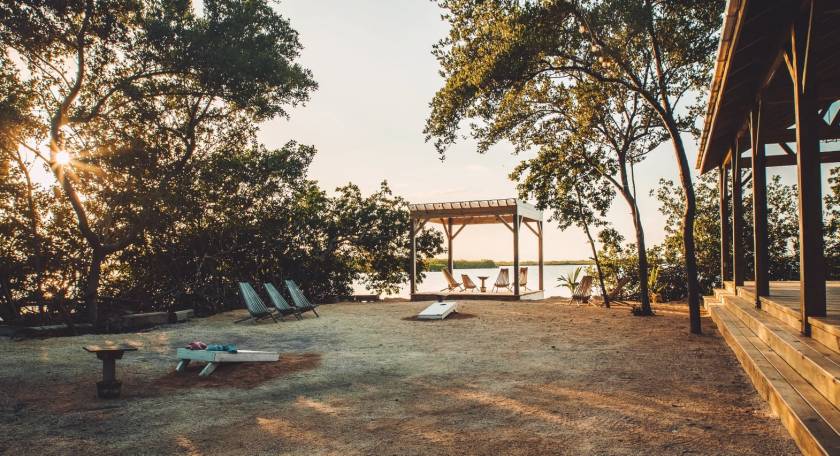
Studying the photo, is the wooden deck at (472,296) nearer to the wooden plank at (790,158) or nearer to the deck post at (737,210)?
the deck post at (737,210)

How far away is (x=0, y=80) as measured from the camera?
810 cm

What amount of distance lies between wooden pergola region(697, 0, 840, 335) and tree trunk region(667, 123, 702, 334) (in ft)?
1.46

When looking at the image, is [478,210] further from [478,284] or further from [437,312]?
[478,284]

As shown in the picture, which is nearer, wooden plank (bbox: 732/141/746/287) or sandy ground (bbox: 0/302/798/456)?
sandy ground (bbox: 0/302/798/456)

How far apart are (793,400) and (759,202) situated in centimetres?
357

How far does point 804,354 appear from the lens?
3.38m

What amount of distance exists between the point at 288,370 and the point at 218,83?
6.58m

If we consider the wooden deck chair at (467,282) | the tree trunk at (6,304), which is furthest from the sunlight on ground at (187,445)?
the wooden deck chair at (467,282)

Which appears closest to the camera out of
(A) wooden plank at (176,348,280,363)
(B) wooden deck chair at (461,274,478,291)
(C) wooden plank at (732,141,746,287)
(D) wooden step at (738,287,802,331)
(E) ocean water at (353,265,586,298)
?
(D) wooden step at (738,287,802,331)

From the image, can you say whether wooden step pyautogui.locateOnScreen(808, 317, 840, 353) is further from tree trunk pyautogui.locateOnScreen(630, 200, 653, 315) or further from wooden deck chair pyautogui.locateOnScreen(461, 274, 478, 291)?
wooden deck chair pyautogui.locateOnScreen(461, 274, 478, 291)

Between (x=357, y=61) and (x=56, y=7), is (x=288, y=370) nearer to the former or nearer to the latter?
(x=357, y=61)

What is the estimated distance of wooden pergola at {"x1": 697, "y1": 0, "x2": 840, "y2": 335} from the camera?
368cm

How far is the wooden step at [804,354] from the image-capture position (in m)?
2.86

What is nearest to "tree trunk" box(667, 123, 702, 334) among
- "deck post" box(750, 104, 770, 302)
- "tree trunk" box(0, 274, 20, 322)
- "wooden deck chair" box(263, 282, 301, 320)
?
"deck post" box(750, 104, 770, 302)
